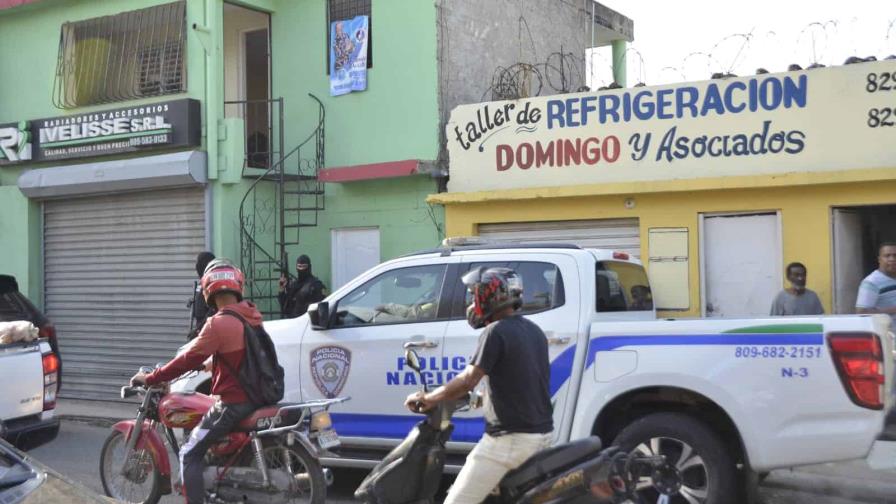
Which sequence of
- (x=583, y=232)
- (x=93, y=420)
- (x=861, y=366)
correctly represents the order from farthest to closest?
(x=93, y=420)
(x=583, y=232)
(x=861, y=366)

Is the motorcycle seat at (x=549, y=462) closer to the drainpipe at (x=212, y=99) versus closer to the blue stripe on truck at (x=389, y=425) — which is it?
the blue stripe on truck at (x=389, y=425)

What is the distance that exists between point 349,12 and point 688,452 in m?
9.14

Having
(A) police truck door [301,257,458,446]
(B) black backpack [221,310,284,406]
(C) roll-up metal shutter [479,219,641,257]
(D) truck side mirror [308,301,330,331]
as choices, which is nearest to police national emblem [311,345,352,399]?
(A) police truck door [301,257,458,446]

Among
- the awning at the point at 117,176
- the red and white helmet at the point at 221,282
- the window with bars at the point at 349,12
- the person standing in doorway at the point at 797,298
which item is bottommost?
the person standing in doorway at the point at 797,298

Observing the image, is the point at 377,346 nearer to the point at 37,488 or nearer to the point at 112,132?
the point at 37,488

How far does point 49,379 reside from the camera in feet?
24.1

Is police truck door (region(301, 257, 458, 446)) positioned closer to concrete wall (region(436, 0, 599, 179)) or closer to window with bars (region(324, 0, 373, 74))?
concrete wall (region(436, 0, 599, 179))

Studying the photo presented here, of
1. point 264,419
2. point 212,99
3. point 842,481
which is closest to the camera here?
point 264,419

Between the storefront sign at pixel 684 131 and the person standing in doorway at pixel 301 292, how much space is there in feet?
7.00

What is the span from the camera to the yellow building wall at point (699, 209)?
33.7ft

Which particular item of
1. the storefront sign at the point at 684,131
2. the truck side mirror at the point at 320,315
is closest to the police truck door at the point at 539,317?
the truck side mirror at the point at 320,315

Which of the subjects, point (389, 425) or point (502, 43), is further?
point (502, 43)

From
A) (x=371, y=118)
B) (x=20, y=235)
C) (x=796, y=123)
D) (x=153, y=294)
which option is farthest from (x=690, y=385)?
(x=20, y=235)

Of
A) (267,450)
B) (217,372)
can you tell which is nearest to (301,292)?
(217,372)
